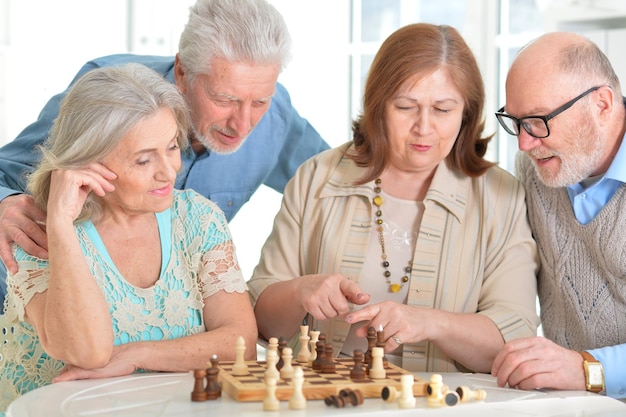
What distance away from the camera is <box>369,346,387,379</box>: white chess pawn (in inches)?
79.8

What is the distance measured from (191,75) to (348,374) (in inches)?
45.1

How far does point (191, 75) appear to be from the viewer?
9.08 ft

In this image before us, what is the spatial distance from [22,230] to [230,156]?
943 millimetres

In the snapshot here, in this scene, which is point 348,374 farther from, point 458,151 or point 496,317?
point 458,151

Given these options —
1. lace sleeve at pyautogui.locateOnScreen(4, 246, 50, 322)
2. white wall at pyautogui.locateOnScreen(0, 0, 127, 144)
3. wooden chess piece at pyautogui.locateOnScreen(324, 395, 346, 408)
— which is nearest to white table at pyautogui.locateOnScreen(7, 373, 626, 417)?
wooden chess piece at pyautogui.locateOnScreen(324, 395, 346, 408)

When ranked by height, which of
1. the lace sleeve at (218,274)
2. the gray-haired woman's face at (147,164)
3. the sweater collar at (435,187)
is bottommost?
the lace sleeve at (218,274)

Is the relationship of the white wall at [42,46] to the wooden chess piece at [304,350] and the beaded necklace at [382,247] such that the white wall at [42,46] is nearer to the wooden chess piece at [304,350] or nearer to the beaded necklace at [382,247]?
the beaded necklace at [382,247]

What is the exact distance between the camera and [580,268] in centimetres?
258

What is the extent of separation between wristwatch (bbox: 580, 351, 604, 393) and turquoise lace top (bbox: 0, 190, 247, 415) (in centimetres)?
92

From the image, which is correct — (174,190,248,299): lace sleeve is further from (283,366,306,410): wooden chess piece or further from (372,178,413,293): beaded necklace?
(283,366,306,410): wooden chess piece

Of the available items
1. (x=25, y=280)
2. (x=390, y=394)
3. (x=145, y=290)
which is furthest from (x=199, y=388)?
(x=25, y=280)

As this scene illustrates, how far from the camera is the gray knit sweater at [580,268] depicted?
252cm

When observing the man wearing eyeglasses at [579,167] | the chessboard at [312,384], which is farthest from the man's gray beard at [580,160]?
the chessboard at [312,384]

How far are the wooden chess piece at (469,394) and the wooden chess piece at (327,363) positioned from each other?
0.31m
